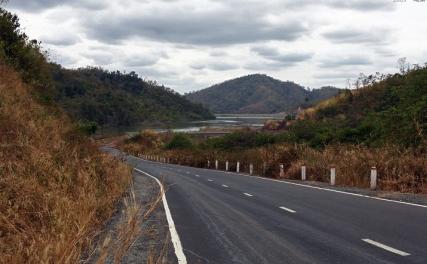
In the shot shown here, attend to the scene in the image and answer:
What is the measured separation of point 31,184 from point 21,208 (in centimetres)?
116

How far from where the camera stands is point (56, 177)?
41.2 feet

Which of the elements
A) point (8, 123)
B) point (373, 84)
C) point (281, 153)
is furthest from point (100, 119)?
point (8, 123)

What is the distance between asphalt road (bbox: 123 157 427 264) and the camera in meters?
7.88

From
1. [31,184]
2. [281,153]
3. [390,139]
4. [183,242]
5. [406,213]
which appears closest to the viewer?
[183,242]

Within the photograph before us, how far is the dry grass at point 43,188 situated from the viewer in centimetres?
711

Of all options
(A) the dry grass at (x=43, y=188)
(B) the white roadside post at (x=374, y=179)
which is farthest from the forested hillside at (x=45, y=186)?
(B) the white roadside post at (x=374, y=179)

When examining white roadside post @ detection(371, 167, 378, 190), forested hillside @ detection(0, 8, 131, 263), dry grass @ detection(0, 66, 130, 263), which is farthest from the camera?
white roadside post @ detection(371, 167, 378, 190)

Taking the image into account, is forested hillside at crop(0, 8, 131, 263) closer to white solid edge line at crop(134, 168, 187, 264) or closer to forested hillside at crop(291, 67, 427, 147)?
white solid edge line at crop(134, 168, 187, 264)

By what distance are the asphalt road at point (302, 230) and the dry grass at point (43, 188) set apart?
75.1 inches

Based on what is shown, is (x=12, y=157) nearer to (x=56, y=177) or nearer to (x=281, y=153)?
(x=56, y=177)

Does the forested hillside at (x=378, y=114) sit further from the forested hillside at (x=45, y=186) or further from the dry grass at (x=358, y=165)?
the forested hillside at (x=45, y=186)

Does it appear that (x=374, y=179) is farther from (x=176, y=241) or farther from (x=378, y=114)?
(x=378, y=114)

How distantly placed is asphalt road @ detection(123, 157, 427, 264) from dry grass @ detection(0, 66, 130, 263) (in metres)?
1.91

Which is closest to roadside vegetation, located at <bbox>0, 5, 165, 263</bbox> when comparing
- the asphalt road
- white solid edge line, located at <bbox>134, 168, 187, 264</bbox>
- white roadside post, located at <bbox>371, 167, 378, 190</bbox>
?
white solid edge line, located at <bbox>134, 168, 187, 264</bbox>
